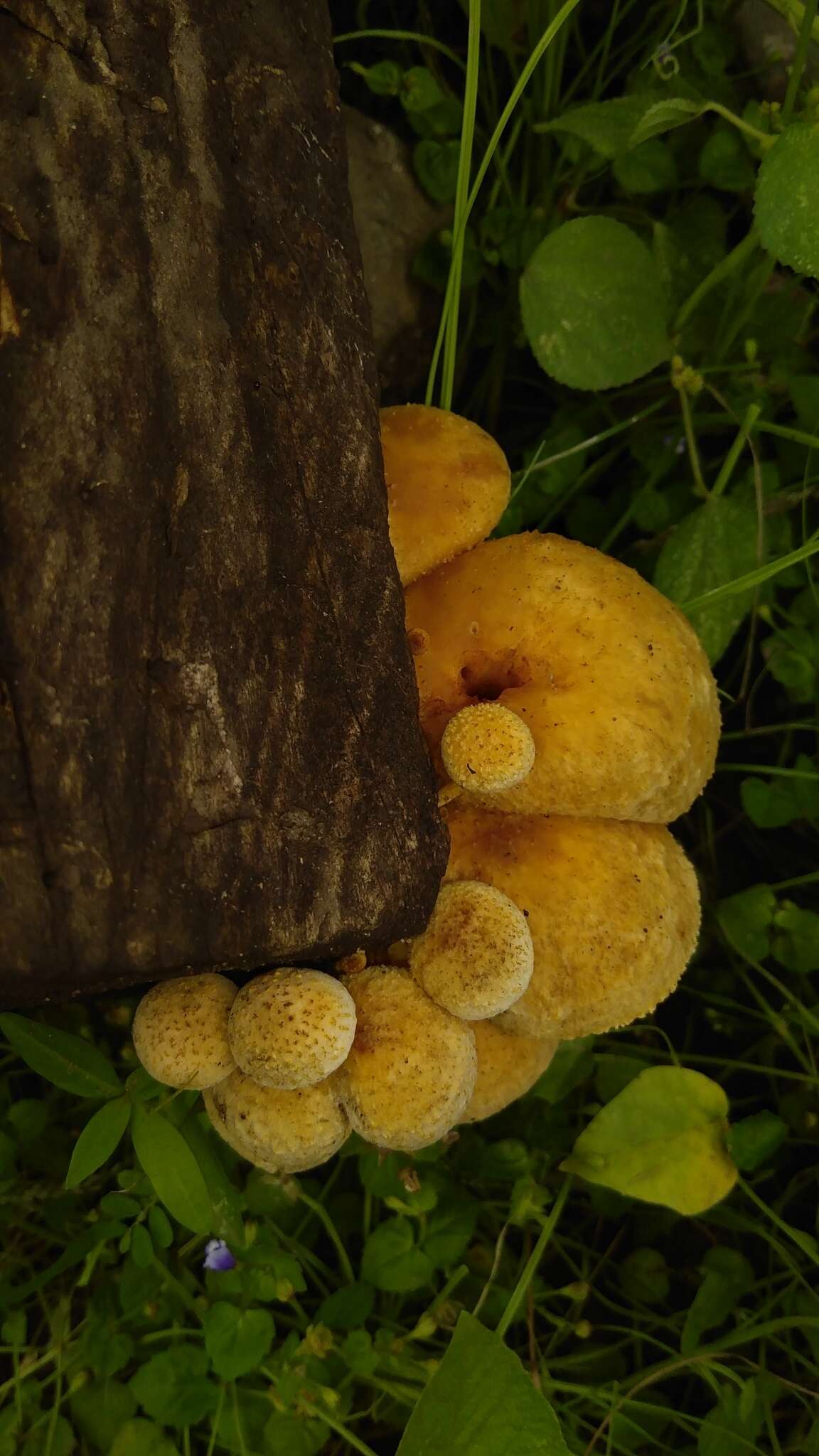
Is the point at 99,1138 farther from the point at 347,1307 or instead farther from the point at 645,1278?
the point at 645,1278

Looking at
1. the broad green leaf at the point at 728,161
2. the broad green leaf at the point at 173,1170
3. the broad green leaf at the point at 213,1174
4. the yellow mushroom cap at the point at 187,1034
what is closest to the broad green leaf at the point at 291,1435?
the broad green leaf at the point at 213,1174

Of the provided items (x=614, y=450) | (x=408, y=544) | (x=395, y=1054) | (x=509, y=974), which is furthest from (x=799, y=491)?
(x=395, y=1054)

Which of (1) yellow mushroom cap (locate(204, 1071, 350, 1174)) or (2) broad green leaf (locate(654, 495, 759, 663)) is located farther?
(2) broad green leaf (locate(654, 495, 759, 663))

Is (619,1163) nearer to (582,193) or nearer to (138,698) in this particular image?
(138,698)

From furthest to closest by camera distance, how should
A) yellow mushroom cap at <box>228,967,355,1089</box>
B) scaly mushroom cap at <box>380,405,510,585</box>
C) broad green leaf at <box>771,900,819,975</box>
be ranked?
broad green leaf at <box>771,900,819,975</box>
scaly mushroom cap at <box>380,405,510,585</box>
yellow mushroom cap at <box>228,967,355,1089</box>

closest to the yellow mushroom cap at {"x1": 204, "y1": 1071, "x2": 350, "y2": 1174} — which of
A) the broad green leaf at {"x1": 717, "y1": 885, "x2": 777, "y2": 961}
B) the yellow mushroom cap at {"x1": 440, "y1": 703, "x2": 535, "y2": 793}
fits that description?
the yellow mushroom cap at {"x1": 440, "y1": 703, "x2": 535, "y2": 793}

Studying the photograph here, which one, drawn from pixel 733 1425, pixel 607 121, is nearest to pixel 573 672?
pixel 607 121

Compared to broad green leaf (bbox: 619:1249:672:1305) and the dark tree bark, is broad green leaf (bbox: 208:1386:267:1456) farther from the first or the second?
the dark tree bark
